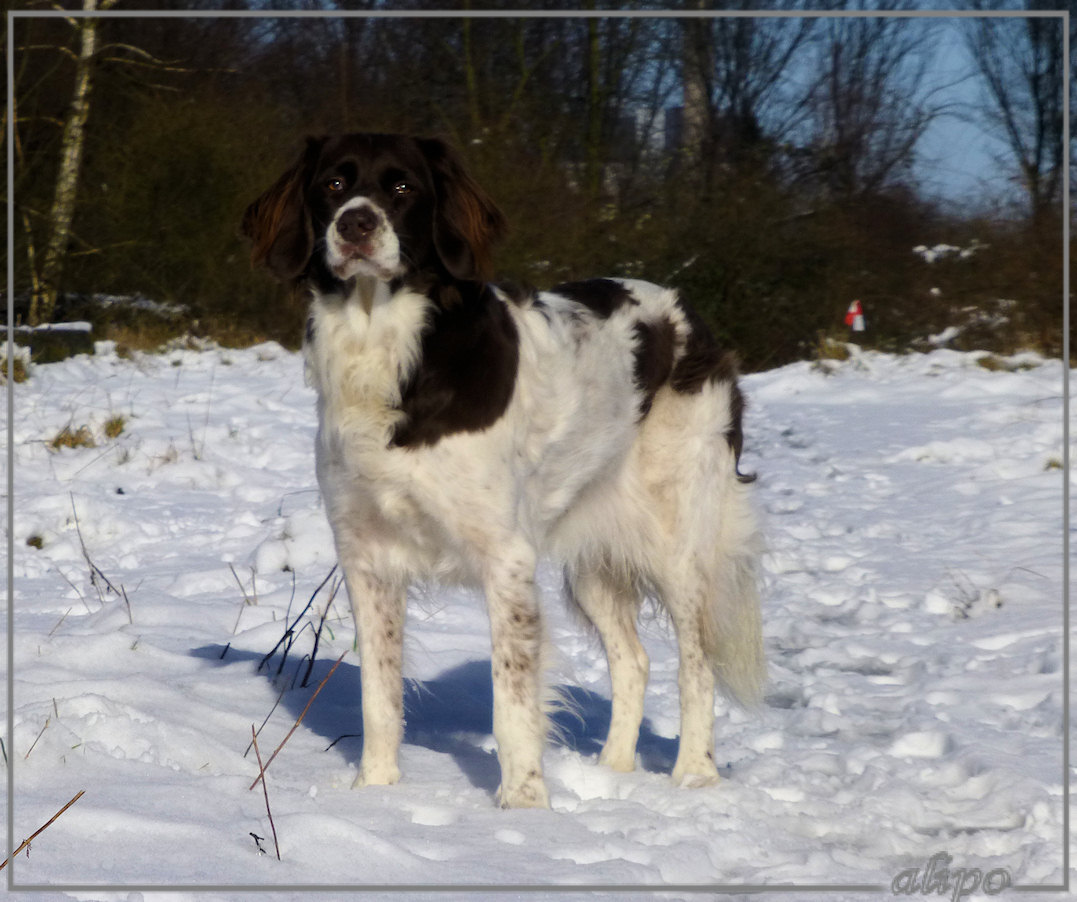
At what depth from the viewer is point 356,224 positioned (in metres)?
2.57

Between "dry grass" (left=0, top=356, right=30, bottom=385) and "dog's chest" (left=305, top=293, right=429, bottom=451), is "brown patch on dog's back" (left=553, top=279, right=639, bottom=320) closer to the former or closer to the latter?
"dog's chest" (left=305, top=293, right=429, bottom=451)

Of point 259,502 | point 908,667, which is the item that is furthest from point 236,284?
point 908,667

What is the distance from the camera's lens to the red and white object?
305 inches

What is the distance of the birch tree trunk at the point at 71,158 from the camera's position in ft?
17.9

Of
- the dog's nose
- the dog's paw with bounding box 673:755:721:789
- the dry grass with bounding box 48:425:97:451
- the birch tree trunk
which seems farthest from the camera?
the dry grass with bounding box 48:425:97:451

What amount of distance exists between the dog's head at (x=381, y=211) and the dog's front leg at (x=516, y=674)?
695mm

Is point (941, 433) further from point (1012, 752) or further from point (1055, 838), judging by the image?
point (1055, 838)

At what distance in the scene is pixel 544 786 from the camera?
2.67 meters

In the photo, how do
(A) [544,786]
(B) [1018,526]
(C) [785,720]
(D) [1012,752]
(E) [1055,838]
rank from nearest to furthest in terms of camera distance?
(E) [1055,838]
(A) [544,786]
(D) [1012,752]
(C) [785,720]
(B) [1018,526]

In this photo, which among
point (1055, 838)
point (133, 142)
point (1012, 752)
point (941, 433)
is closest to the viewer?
point (1055, 838)

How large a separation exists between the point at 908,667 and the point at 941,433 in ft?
11.3

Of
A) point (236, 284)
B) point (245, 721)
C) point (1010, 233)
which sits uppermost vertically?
point (1010, 233)

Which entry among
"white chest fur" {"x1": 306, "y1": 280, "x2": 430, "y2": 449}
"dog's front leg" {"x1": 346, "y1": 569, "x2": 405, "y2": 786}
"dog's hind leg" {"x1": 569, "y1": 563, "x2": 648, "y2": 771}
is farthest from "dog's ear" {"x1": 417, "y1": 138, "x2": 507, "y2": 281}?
"dog's hind leg" {"x1": 569, "y1": 563, "x2": 648, "y2": 771}

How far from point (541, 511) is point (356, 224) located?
2.86 feet
